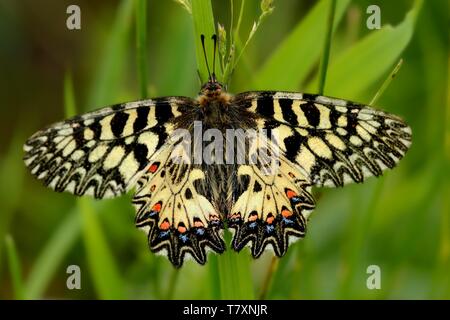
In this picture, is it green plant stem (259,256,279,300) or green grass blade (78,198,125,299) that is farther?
green grass blade (78,198,125,299)

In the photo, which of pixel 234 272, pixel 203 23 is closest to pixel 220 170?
pixel 234 272

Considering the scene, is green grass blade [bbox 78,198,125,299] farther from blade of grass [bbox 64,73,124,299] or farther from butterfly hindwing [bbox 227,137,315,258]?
butterfly hindwing [bbox 227,137,315,258]

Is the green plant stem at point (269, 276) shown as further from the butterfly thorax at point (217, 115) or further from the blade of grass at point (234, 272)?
the butterfly thorax at point (217, 115)

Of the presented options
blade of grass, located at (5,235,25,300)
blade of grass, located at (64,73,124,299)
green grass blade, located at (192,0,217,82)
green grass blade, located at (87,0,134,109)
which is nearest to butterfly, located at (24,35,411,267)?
green grass blade, located at (192,0,217,82)

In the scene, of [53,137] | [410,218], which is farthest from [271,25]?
[53,137]

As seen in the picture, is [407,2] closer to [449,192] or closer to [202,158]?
[449,192]

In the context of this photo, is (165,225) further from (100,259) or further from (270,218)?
(100,259)
